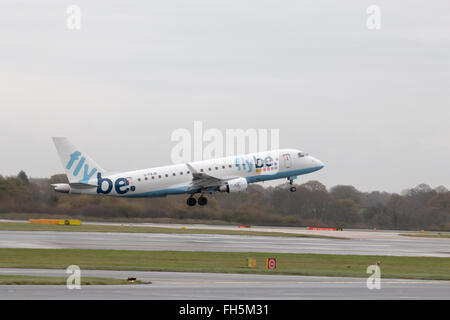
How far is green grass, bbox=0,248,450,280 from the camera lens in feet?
136

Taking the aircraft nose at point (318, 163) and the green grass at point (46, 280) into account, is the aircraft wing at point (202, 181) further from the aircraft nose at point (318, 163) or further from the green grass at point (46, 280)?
the green grass at point (46, 280)

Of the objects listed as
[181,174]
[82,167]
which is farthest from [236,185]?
[82,167]

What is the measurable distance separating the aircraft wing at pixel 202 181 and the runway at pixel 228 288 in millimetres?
42547

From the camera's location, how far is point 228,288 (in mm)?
31297

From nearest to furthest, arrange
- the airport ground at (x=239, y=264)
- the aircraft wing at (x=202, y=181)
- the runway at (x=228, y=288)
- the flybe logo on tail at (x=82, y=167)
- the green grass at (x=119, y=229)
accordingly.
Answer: the runway at (x=228, y=288)
the airport ground at (x=239, y=264)
the green grass at (x=119, y=229)
the flybe logo on tail at (x=82, y=167)
the aircraft wing at (x=202, y=181)

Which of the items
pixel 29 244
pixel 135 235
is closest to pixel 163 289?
pixel 29 244

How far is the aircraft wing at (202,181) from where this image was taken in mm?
81125

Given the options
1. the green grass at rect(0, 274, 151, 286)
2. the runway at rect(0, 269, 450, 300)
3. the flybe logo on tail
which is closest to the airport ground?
the runway at rect(0, 269, 450, 300)

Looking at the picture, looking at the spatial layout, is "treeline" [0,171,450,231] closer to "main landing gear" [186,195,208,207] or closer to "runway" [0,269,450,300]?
"main landing gear" [186,195,208,207]

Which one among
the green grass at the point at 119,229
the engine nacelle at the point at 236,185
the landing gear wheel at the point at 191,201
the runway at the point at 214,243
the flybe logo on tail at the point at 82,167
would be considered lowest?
the runway at the point at 214,243

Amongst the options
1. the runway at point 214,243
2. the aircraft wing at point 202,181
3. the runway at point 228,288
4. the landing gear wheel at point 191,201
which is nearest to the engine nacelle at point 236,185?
the aircraft wing at point 202,181

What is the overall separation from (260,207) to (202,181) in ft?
50.3

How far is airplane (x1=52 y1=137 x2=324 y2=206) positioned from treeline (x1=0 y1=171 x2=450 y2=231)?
4.13 m
